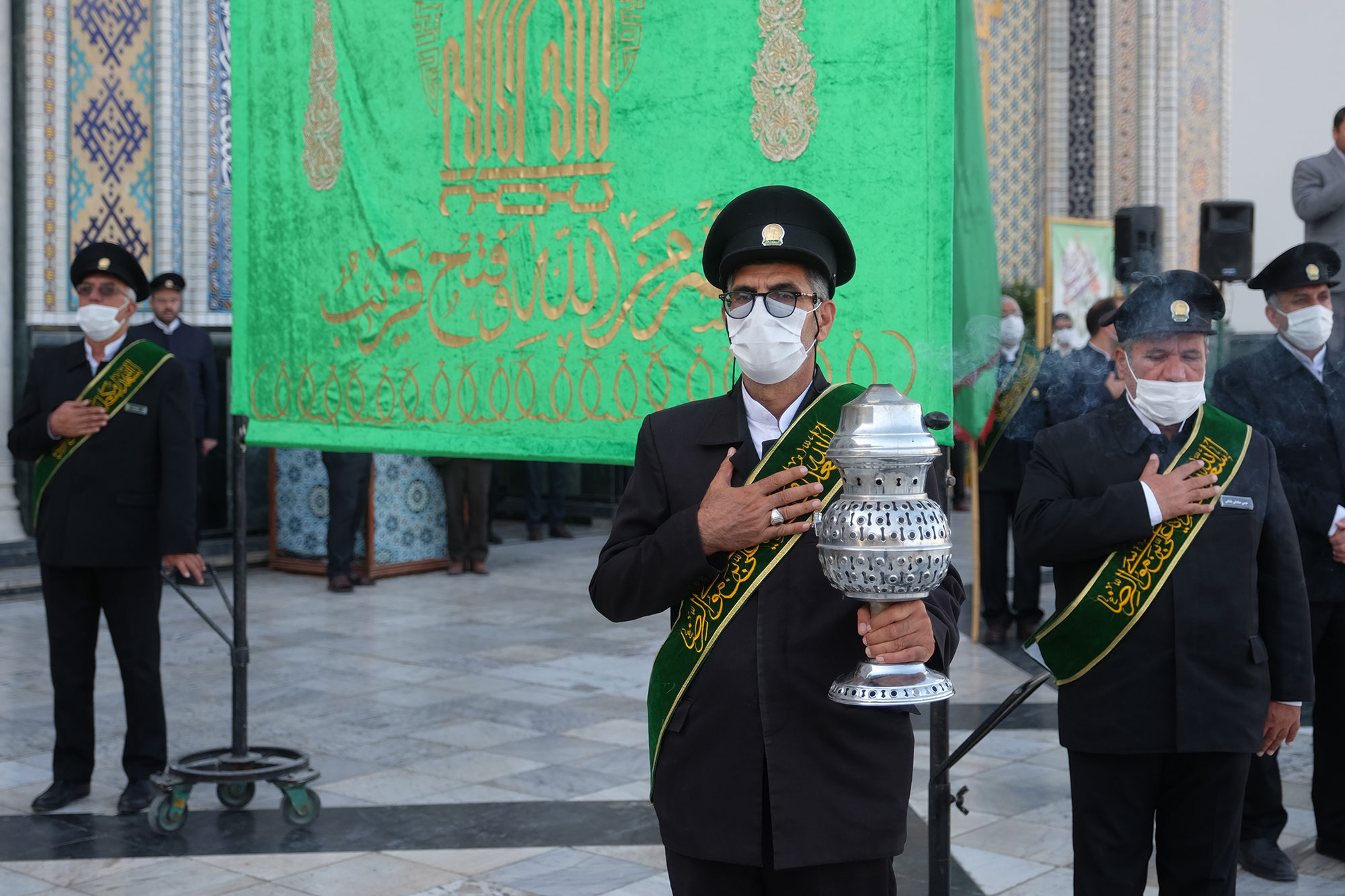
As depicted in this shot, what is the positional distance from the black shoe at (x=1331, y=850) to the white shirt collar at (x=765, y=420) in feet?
10.7

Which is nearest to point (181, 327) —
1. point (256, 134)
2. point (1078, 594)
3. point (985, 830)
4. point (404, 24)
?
point (256, 134)

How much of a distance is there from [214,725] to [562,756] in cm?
166

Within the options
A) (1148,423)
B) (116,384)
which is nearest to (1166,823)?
(1148,423)

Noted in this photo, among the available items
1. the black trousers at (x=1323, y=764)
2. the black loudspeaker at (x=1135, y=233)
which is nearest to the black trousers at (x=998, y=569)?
the black loudspeaker at (x=1135, y=233)

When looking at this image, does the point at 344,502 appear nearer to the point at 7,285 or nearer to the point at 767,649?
the point at 7,285

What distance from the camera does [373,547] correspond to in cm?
1097

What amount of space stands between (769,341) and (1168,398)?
4.53ft

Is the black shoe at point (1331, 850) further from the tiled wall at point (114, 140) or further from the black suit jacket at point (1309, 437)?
the tiled wall at point (114, 140)

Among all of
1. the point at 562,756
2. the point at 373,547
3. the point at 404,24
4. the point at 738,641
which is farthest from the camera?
the point at 373,547

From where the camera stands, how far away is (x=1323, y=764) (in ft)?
15.8

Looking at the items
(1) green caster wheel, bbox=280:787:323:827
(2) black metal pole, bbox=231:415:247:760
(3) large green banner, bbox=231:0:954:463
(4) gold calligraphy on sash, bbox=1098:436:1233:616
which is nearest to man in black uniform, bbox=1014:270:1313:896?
(4) gold calligraphy on sash, bbox=1098:436:1233:616

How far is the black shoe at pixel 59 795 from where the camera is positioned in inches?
206

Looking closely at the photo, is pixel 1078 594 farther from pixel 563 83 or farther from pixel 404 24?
pixel 404 24

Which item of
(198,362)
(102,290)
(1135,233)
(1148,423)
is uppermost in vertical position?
(1135,233)
